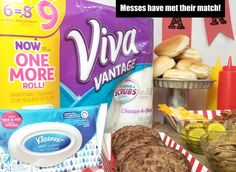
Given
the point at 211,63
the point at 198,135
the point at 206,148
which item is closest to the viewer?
the point at 206,148

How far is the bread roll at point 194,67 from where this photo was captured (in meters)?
0.86

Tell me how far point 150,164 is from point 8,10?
0.38 meters

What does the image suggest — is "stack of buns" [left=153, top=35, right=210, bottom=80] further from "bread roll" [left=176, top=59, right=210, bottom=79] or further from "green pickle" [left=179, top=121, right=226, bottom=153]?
"green pickle" [left=179, top=121, right=226, bottom=153]

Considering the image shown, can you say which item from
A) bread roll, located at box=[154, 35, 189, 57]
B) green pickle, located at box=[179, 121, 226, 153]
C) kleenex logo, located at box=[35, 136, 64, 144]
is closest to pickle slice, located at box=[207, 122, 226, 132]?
green pickle, located at box=[179, 121, 226, 153]

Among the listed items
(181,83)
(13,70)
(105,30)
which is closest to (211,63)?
(181,83)

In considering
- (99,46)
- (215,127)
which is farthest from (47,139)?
(215,127)

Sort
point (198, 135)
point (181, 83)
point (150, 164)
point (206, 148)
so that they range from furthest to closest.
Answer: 1. point (181, 83)
2. point (198, 135)
3. point (206, 148)
4. point (150, 164)

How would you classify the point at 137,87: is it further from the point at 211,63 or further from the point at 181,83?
the point at 211,63

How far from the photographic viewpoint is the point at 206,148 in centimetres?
Result: 59

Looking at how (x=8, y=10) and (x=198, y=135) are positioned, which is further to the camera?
(x=198, y=135)

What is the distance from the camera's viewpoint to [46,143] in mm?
558

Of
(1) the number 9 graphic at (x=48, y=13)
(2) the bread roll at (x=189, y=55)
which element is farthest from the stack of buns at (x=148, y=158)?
(2) the bread roll at (x=189, y=55)

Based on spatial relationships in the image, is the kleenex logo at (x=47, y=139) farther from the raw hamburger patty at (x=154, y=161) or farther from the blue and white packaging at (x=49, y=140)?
the raw hamburger patty at (x=154, y=161)

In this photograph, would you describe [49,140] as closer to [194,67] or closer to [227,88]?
[194,67]
